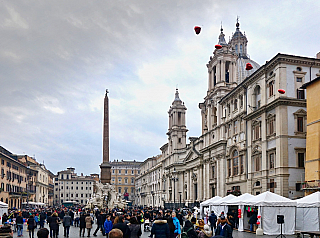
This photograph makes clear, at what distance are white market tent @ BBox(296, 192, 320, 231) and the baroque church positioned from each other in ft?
31.6

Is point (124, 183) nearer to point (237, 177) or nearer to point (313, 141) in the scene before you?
point (237, 177)

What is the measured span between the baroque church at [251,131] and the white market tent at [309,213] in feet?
31.6

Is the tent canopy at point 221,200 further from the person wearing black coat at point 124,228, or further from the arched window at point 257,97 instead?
the person wearing black coat at point 124,228

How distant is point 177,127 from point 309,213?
2332 inches

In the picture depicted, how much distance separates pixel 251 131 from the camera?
42.4m

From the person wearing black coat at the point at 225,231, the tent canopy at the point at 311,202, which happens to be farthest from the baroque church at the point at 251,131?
the person wearing black coat at the point at 225,231

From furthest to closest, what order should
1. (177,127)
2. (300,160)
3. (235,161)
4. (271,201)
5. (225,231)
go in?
(177,127) < (235,161) < (300,160) < (271,201) < (225,231)

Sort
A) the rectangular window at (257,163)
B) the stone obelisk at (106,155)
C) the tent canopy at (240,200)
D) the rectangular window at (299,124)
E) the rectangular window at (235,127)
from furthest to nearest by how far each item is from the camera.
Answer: the stone obelisk at (106,155) → the rectangular window at (235,127) → the rectangular window at (257,163) → the rectangular window at (299,124) → the tent canopy at (240,200)

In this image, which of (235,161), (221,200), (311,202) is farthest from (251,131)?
(311,202)

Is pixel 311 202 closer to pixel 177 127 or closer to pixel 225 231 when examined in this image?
pixel 225 231

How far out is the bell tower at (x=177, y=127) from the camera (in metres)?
83.5

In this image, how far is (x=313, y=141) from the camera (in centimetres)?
3225

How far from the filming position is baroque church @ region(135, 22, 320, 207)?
119 feet

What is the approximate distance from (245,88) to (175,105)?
41204 millimetres
